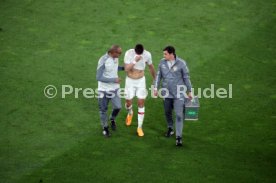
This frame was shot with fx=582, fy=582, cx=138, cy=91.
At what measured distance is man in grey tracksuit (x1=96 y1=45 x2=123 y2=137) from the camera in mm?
10797

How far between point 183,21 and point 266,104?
428cm

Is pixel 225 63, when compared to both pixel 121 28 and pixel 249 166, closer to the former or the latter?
pixel 121 28

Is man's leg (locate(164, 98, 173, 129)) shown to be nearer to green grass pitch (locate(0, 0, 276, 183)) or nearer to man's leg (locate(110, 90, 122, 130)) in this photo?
green grass pitch (locate(0, 0, 276, 183))

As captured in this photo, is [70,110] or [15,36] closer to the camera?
[70,110]

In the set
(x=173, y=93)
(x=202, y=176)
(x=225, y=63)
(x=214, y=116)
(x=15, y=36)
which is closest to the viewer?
(x=202, y=176)

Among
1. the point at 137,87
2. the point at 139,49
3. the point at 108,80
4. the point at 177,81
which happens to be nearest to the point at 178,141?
the point at 177,81

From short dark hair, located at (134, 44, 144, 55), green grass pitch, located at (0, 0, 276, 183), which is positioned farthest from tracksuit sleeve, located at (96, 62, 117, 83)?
green grass pitch, located at (0, 0, 276, 183)

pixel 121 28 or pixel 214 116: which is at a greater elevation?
pixel 121 28

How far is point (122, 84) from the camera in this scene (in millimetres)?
13375

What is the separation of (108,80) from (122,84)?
2547 millimetres

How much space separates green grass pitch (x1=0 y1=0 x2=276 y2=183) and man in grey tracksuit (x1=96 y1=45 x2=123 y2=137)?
0.54 meters

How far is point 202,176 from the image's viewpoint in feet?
32.6

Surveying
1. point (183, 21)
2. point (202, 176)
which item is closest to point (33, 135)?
→ point (202, 176)

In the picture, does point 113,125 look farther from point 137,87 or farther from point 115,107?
point 137,87
